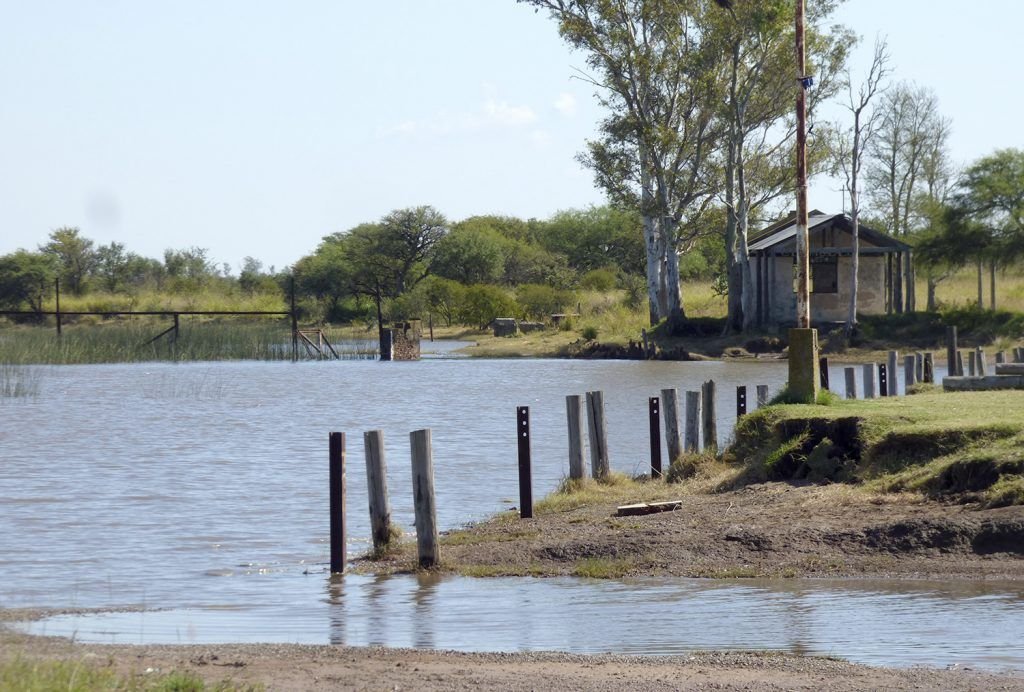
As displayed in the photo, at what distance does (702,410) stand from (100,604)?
1001cm

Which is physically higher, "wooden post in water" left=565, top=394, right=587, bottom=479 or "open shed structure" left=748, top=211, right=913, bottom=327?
"open shed structure" left=748, top=211, right=913, bottom=327

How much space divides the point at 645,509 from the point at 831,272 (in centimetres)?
4235

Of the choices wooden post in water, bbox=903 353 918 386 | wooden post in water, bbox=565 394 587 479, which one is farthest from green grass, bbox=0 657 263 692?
wooden post in water, bbox=903 353 918 386

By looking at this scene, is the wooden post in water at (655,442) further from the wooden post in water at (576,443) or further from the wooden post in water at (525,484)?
the wooden post in water at (525,484)

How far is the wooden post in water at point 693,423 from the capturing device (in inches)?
761

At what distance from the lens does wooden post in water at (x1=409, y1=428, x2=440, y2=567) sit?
13758 mm

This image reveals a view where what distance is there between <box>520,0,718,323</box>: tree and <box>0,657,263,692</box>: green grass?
158 ft

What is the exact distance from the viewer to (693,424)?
19438 mm

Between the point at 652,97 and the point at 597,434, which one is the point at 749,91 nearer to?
the point at 652,97

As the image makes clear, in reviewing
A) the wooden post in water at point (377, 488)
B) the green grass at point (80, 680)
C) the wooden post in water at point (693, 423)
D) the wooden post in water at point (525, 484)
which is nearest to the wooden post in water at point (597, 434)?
the wooden post in water at point (693, 423)

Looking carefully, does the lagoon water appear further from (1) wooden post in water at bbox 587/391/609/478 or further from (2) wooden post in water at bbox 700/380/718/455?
(2) wooden post in water at bbox 700/380/718/455

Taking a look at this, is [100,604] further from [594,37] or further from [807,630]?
[594,37]

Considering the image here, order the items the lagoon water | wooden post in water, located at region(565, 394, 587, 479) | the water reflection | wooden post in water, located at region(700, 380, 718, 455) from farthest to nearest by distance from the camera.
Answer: wooden post in water, located at region(700, 380, 718, 455), wooden post in water, located at region(565, 394, 587, 479), the lagoon water, the water reflection

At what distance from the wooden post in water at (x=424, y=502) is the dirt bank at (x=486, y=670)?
367 cm
